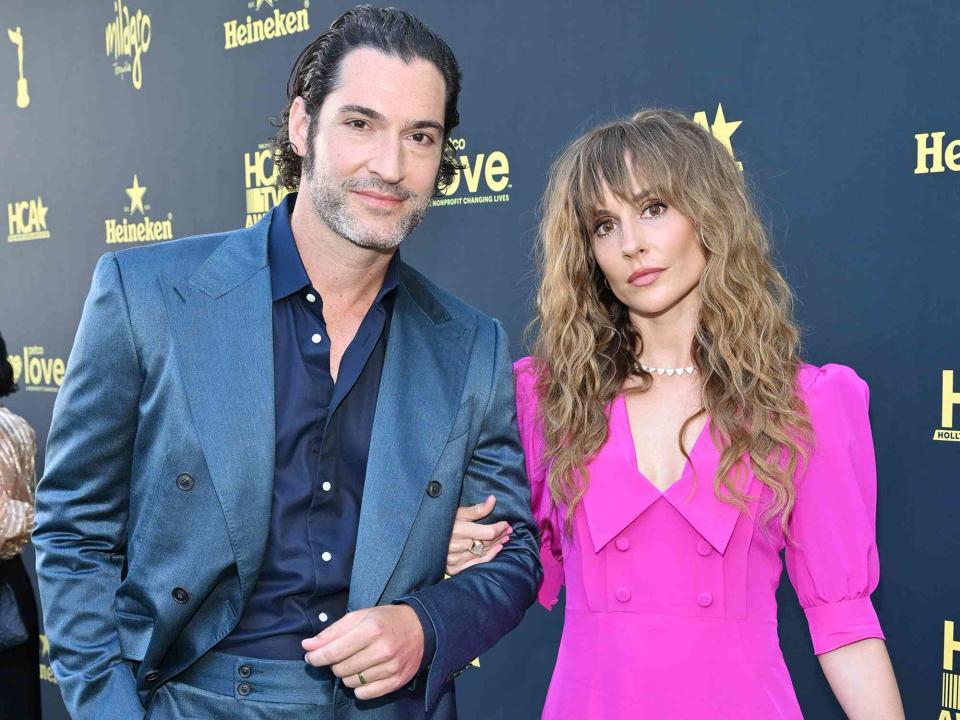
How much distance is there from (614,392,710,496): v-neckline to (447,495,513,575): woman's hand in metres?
0.28

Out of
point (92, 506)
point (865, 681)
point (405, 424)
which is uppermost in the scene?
point (405, 424)

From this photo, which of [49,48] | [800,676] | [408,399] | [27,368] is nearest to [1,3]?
[49,48]

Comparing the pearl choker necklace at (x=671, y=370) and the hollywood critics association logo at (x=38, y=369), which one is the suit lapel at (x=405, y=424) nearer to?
the pearl choker necklace at (x=671, y=370)

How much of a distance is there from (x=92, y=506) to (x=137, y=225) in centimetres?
326

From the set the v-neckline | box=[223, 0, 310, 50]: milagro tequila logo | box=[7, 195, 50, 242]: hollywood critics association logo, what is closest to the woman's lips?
the v-neckline

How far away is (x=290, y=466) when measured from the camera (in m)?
1.61

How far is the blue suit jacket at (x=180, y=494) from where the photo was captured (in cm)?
153

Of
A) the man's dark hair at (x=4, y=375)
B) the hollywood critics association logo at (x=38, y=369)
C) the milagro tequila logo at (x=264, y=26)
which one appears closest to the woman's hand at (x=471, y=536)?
the man's dark hair at (x=4, y=375)

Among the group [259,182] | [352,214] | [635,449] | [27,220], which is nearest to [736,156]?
[635,449]

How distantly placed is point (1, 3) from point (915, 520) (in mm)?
5011

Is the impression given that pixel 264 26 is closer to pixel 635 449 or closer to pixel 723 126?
pixel 723 126

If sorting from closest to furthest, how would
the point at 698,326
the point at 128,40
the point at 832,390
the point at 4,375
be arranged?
1. the point at 832,390
2. the point at 698,326
3. the point at 4,375
4. the point at 128,40

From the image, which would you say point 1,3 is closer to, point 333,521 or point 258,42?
point 258,42

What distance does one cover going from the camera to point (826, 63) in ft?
8.14
